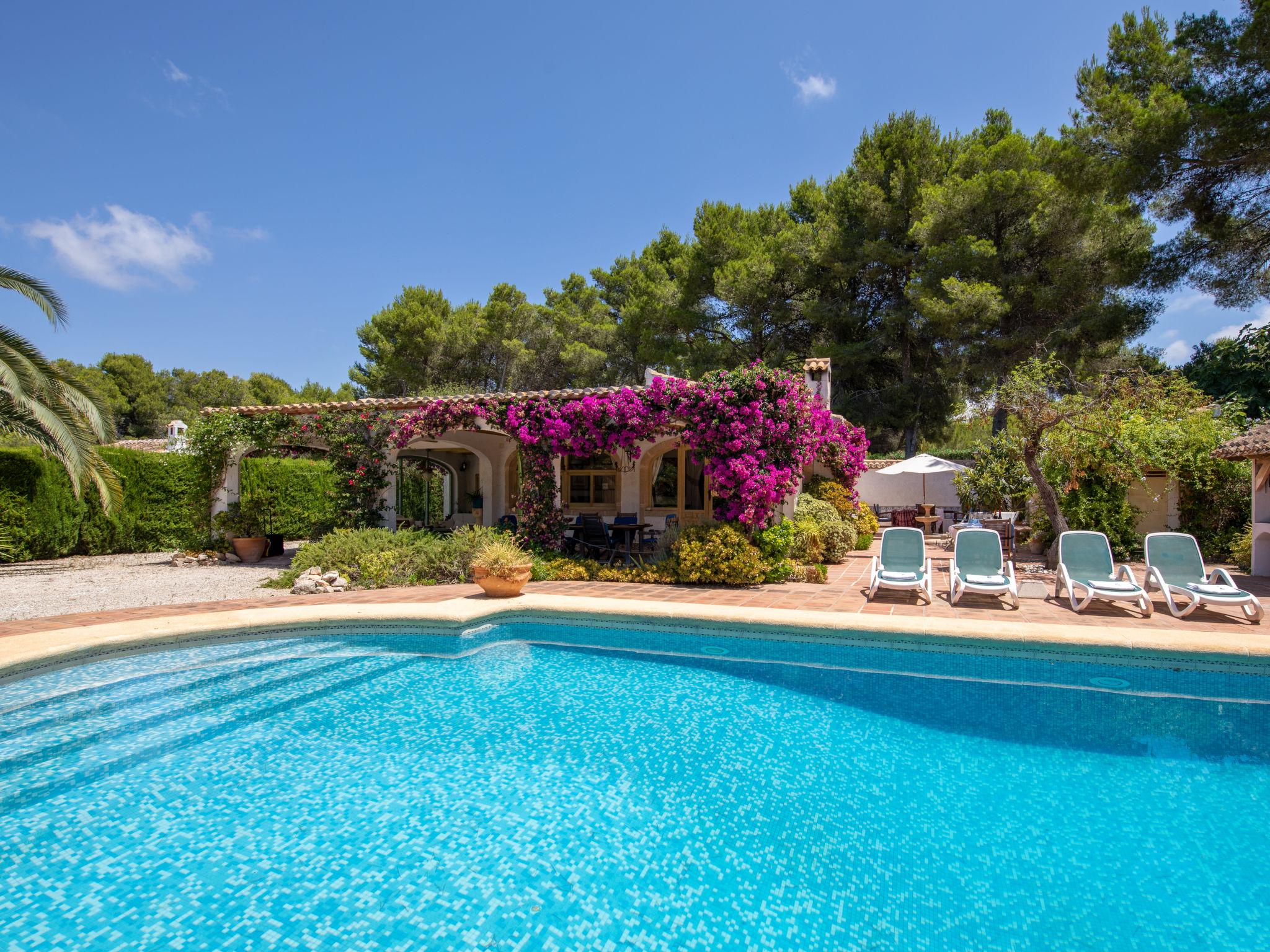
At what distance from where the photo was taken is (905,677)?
21.0 feet

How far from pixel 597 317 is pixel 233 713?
2673 centimetres

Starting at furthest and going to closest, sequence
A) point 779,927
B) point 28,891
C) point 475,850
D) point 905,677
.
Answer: point 905,677 < point 475,850 < point 28,891 < point 779,927

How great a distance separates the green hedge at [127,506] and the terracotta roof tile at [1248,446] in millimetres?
15720

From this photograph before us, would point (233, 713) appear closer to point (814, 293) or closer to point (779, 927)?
point (779, 927)

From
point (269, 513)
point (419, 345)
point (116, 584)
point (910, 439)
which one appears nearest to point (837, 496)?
point (910, 439)

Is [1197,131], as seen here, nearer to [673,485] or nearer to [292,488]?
[673,485]

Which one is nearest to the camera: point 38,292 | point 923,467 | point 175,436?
point 38,292

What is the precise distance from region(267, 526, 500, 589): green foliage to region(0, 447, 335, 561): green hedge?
8.65 feet

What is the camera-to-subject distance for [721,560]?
976 centimetres

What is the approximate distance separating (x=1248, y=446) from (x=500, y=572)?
1165 centimetres

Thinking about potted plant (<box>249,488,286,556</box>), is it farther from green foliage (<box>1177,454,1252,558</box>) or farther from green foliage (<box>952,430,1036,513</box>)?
green foliage (<box>1177,454,1252,558</box>)

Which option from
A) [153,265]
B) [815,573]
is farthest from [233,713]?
[153,265]

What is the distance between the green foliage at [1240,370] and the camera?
56.9 feet

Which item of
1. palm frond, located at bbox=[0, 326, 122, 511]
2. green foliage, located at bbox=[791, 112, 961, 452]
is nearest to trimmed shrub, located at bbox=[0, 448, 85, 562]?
palm frond, located at bbox=[0, 326, 122, 511]
